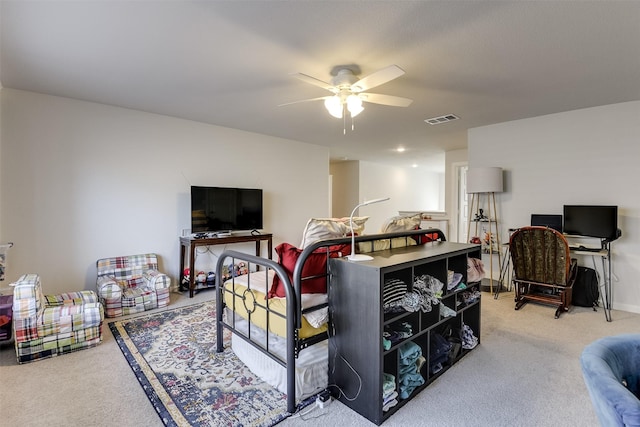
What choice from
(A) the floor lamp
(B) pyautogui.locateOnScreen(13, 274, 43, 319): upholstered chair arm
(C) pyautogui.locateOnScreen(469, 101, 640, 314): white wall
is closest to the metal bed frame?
(B) pyautogui.locateOnScreen(13, 274, 43, 319): upholstered chair arm

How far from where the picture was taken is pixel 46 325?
239cm

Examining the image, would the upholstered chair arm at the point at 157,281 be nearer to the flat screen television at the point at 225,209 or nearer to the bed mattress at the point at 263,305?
the flat screen television at the point at 225,209

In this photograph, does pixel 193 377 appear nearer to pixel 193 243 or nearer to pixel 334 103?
pixel 193 243

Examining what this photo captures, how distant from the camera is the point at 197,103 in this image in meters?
3.62

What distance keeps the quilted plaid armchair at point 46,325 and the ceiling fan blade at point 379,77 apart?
2.88 metres

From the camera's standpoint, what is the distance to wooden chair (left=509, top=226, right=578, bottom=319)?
324 cm

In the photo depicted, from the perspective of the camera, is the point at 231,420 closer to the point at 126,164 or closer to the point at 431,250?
the point at 431,250

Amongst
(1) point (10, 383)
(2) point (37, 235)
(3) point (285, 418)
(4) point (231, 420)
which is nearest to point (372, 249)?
(3) point (285, 418)

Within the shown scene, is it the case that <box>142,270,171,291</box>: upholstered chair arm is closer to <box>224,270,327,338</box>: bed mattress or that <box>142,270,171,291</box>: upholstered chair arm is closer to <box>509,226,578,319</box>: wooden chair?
<box>224,270,327,338</box>: bed mattress

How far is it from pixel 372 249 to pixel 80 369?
2336mm

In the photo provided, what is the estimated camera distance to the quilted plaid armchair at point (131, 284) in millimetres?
3281

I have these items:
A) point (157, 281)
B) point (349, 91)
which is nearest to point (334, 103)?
point (349, 91)

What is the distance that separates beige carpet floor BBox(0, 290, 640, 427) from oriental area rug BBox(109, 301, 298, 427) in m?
0.09

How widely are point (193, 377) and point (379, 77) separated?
2.55 meters
